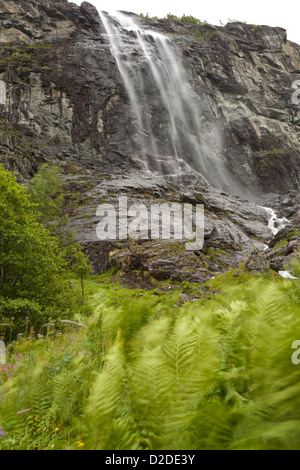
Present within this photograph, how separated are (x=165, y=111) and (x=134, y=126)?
602cm

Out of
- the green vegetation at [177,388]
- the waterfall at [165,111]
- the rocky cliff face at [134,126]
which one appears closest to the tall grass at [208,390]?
the green vegetation at [177,388]

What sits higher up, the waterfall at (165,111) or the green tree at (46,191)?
the waterfall at (165,111)

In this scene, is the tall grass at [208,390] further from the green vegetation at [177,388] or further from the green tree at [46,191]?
the green tree at [46,191]

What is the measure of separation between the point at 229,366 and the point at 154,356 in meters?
0.33

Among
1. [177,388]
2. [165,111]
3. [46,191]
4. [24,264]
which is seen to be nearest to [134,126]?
[165,111]

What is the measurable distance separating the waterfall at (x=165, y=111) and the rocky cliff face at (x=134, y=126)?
1.07 m

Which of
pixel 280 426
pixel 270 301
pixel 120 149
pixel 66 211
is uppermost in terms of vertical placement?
pixel 120 149

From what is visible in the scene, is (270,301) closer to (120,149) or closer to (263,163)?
(120,149)

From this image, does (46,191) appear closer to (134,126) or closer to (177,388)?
(134,126)

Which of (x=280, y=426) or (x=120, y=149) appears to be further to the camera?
(x=120, y=149)

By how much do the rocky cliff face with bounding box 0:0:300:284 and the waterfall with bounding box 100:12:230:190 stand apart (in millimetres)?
1066

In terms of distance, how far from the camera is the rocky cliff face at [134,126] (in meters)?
24.0
